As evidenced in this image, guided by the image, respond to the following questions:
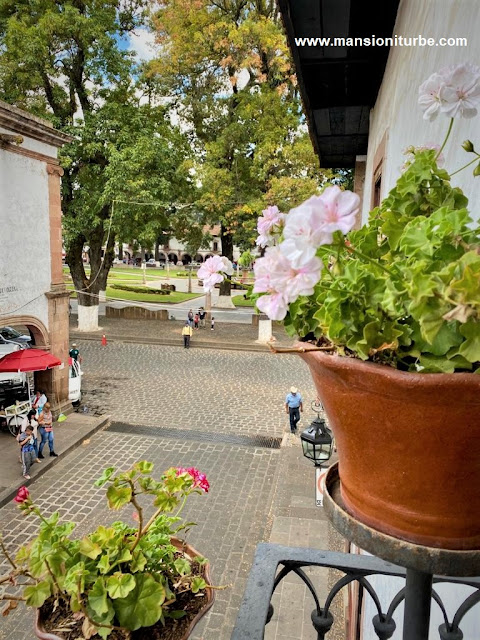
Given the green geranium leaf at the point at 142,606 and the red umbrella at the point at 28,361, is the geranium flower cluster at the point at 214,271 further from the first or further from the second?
the red umbrella at the point at 28,361

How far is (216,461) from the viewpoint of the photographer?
9719 millimetres

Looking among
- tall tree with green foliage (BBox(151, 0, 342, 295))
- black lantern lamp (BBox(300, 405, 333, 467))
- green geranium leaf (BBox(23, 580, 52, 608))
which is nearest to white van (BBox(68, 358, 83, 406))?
black lantern lamp (BBox(300, 405, 333, 467))

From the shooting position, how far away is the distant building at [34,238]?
32.4 ft

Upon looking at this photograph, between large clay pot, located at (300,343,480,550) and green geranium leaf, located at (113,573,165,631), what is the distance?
2.98 feet

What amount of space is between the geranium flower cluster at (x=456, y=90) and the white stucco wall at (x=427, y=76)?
1.22 ft

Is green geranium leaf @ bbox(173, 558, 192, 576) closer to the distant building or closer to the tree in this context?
the distant building

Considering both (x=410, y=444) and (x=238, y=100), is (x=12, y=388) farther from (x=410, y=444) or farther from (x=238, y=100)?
(x=238, y=100)

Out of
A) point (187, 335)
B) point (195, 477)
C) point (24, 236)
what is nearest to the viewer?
point (195, 477)

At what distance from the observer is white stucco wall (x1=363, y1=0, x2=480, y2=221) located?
1577 mm

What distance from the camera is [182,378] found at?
15.3 meters

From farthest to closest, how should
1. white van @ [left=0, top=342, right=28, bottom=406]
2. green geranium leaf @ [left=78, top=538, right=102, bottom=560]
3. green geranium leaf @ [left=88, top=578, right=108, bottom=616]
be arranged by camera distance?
white van @ [left=0, top=342, right=28, bottom=406]
green geranium leaf @ [left=78, top=538, right=102, bottom=560]
green geranium leaf @ [left=88, top=578, right=108, bottom=616]

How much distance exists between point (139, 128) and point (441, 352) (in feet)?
69.4

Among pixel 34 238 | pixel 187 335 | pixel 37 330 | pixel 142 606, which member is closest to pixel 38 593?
pixel 142 606

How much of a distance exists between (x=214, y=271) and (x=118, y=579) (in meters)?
1.08
